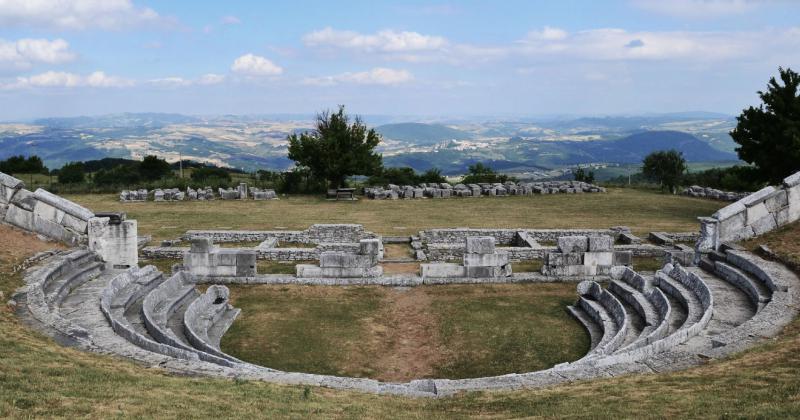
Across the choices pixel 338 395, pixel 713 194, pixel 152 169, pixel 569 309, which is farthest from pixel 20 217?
pixel 713 194

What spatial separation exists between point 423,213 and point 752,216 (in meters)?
18.9

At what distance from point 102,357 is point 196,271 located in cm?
963

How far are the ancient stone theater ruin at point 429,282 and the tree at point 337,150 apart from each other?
18.6 metres

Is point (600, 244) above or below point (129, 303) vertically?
above

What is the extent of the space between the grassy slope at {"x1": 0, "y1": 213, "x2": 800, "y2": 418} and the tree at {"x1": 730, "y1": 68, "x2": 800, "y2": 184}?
25.4m

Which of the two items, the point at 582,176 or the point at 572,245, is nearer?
the point at 572,245

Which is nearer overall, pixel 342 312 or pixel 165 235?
pixel 342 312

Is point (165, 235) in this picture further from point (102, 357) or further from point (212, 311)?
point (102, 357)

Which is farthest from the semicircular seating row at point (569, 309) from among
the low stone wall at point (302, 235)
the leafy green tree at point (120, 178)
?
the leafy green tree at point (120, 178)

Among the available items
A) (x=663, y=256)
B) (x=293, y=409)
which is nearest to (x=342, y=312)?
(x=293, y=409)

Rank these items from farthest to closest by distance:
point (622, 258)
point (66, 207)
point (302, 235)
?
point (302, 235) < point (622, 258) < point (66, 207)

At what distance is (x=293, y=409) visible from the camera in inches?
333

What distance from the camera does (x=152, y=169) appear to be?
5347 centimetres

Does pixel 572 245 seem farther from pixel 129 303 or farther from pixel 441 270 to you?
pixel 129 303
